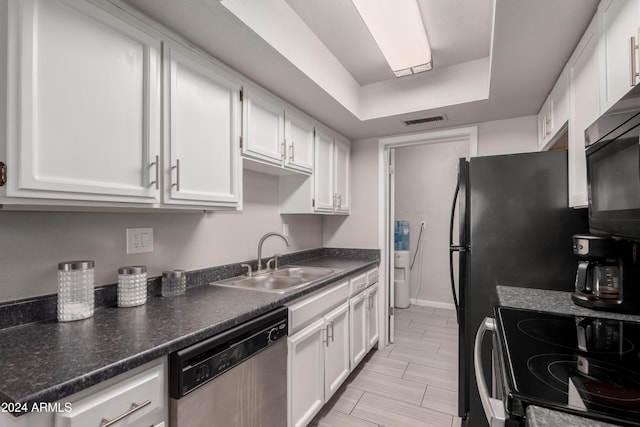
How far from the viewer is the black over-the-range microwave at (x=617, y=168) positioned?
2.53 feet

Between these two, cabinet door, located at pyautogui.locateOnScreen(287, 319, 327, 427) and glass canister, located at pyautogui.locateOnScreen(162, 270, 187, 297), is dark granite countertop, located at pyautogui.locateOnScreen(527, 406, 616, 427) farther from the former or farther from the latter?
glass canister, located at pyautogui.locateOnScreen(162, 270, 187, 297)

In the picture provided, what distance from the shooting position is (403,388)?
226 cm

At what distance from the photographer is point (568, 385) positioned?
0.71m

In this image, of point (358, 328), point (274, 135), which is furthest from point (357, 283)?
point (274, 135)

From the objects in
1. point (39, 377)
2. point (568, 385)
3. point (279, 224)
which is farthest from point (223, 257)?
point (568, 385)

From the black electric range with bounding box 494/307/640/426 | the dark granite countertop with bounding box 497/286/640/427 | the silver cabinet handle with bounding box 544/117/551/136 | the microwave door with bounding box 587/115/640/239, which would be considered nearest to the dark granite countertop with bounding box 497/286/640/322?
the dark granite countertop with bounding box 497/286/640/427

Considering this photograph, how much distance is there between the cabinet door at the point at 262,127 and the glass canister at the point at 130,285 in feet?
2.59

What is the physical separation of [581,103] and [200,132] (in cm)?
178

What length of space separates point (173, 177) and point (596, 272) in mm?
1870

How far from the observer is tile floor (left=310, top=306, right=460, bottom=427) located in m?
1.92

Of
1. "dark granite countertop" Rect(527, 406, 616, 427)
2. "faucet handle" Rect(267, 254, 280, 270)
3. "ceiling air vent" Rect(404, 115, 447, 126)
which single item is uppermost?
"ceiling air vent" Rect(404, 115, 447, 126)

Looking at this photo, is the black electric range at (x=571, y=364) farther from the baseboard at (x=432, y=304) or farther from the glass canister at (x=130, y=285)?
the baseboard at (x=432, y=304)

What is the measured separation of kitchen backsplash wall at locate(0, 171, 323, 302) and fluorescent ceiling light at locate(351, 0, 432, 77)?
3.98ft

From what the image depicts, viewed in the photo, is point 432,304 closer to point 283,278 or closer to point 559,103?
point 283,278
